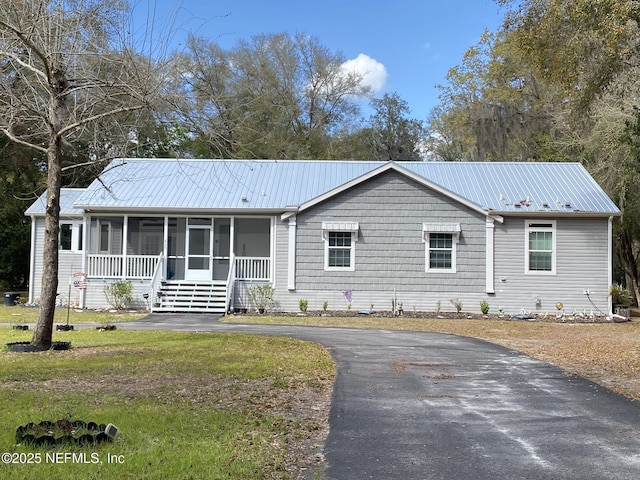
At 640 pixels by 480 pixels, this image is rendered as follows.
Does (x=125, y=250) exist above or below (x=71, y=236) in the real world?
below

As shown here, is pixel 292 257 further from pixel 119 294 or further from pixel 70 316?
pixel 70 316

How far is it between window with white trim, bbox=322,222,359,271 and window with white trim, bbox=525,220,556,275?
18.2 ft

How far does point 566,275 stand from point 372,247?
6231mm

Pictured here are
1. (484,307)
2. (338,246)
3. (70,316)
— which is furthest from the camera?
(338,246)

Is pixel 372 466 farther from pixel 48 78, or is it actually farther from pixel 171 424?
pixel 48 78

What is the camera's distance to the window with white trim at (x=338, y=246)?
19.9m

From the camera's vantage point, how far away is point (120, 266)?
2041cm

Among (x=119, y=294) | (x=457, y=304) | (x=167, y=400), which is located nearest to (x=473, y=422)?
(x=167, y=400)

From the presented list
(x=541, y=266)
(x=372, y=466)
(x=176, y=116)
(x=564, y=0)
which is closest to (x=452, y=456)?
(x=372, y=466)

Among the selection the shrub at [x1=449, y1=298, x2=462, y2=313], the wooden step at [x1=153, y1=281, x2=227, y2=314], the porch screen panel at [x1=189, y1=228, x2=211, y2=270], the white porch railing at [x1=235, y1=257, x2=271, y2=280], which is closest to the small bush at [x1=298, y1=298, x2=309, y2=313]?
the white porch railing at [x1=235, y1=257, x2=271, y2=280]

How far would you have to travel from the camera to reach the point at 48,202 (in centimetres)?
1056

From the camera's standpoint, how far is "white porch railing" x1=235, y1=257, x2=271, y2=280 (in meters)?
20.1

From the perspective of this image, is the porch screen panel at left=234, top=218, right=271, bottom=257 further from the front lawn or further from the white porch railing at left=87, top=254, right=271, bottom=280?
the front lawn

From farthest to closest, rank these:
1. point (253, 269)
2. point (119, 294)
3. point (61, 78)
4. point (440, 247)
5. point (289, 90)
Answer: point (289, 90) < point (253, 269) < point (440, 247) < point (119, 294) < point (61, 78)
